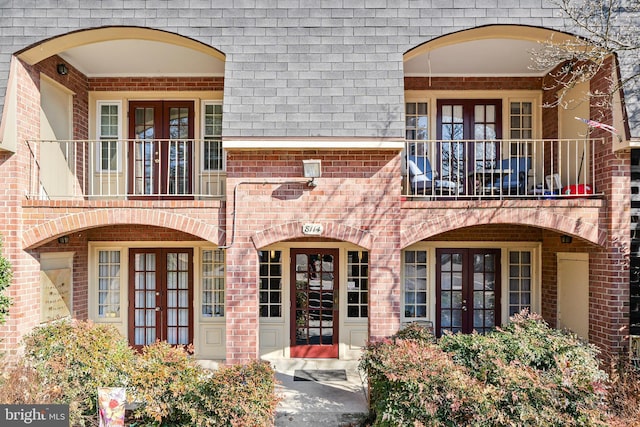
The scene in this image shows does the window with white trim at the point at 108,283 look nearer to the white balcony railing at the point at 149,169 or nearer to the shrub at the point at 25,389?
the white balcony railing at the point at 149,169

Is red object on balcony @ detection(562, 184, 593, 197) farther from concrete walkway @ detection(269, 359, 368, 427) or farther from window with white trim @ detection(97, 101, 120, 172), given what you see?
window with white trim @ detection(97, 101, 120, 172)

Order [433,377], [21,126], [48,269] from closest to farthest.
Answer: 1. [433,377]
2. [21,126]
3. [48,269]

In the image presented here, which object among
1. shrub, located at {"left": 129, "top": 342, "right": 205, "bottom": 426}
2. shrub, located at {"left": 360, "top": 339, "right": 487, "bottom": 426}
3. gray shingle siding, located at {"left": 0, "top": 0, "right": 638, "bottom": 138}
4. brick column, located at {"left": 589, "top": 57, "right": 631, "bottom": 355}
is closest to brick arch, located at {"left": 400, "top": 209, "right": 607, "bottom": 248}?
brick column, located at {"left": 589, "top": 57, "right": 631, "bottom": 355}

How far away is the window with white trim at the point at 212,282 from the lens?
9602 millimetres

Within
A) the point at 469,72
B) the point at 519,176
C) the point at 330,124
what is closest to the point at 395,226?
the point at 330,124

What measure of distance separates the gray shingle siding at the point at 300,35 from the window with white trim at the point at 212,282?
3725mm

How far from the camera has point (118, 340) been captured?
22.7 feet

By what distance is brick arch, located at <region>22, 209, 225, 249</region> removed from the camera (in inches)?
290

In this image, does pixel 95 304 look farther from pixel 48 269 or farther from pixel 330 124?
pixel 330 124

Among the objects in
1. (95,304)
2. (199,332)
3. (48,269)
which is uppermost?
(48,269)

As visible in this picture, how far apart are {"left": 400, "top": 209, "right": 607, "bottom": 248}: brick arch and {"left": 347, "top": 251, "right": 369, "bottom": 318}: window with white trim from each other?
7.96ft

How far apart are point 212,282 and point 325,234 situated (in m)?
3.62

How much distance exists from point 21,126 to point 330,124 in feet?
17.0

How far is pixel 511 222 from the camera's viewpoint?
729cm
